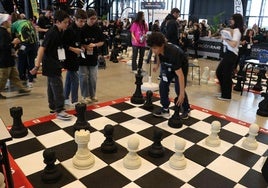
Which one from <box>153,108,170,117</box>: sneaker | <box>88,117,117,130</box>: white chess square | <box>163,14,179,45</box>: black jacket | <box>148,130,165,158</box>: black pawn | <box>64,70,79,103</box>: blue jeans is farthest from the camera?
<box>163,14,179,45</box>: black jacket

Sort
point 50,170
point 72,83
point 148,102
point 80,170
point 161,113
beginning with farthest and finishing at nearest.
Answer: point 148,102 < point 72,83 < point 161,113 < point 80,170 < point 50,170

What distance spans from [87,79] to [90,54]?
0.32 m

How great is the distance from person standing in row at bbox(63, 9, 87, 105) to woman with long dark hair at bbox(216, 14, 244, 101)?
182 cm

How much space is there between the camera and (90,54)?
9.30 feet

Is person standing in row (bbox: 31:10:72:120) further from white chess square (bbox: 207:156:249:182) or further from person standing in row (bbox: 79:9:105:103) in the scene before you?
white chess square (bbox: 207:156:249:182)

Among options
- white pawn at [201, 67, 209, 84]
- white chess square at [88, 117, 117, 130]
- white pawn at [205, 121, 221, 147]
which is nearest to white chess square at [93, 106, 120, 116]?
white chess square at [88, 117, 117, 130]

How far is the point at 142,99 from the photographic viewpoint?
3.09 metres

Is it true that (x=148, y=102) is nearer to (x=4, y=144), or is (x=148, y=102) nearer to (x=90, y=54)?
(x=90, y=54)

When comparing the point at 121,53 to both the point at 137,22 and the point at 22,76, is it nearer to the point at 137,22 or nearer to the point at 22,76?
the point at 137,22

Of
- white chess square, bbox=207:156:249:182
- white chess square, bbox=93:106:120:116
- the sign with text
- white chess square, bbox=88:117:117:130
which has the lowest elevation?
white chess square, bbox=207:156:249:182

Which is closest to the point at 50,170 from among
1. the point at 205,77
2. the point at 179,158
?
the point at 179,158

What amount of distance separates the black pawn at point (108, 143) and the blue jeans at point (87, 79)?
1146mm

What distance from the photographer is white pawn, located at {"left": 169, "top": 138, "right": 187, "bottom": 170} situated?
177 centimetres

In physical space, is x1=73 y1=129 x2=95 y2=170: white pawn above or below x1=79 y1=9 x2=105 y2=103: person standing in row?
below
